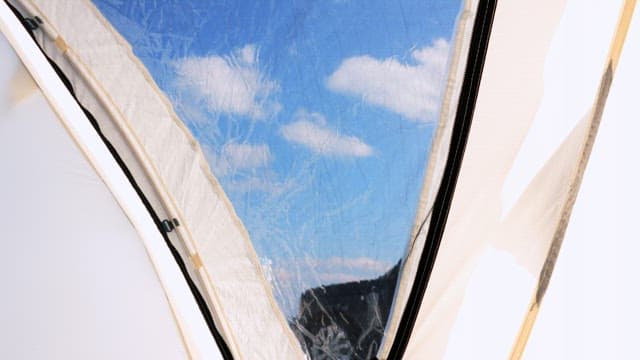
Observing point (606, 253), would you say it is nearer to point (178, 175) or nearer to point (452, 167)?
point (452, 167)

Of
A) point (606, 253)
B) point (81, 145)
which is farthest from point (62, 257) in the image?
point (606, 253)

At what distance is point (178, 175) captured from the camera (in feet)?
4.81

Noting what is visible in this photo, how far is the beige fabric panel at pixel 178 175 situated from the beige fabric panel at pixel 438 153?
26 centimetres

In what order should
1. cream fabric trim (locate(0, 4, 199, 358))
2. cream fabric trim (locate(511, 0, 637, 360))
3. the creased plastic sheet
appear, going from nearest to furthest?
1. cream fabric trim (locate(511, 0, 637, 360))
2. the creased plastic sheet
3. cream fabric trim (locate(0, 4, 199, 358))

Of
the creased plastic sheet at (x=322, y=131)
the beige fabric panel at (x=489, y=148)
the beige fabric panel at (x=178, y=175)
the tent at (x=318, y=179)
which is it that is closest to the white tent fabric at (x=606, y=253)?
the tent at (x=318, y=179)

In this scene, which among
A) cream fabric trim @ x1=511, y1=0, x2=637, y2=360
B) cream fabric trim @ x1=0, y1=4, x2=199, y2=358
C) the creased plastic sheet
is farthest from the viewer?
cream fabric trim @ x1=0, y1=4, x2=199, y2=358

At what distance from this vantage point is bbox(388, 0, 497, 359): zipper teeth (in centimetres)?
116

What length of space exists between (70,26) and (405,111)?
2.59 ft

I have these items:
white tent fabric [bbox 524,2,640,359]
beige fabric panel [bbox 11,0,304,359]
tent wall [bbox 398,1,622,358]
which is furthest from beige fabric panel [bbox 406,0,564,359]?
beige fabric panel [bbox 11,0,304,359]

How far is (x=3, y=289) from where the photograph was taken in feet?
4.67

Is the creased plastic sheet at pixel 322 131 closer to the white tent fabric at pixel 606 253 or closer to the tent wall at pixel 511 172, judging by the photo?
the tent wall at pixel 511 172

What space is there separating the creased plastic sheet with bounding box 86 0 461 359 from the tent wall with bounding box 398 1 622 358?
8 cm

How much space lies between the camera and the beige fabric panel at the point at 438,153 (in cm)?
116

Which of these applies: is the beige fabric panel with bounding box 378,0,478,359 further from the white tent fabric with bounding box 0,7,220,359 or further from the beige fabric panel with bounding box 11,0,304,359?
the white tent fabric with bounding box 0,7,220,359
